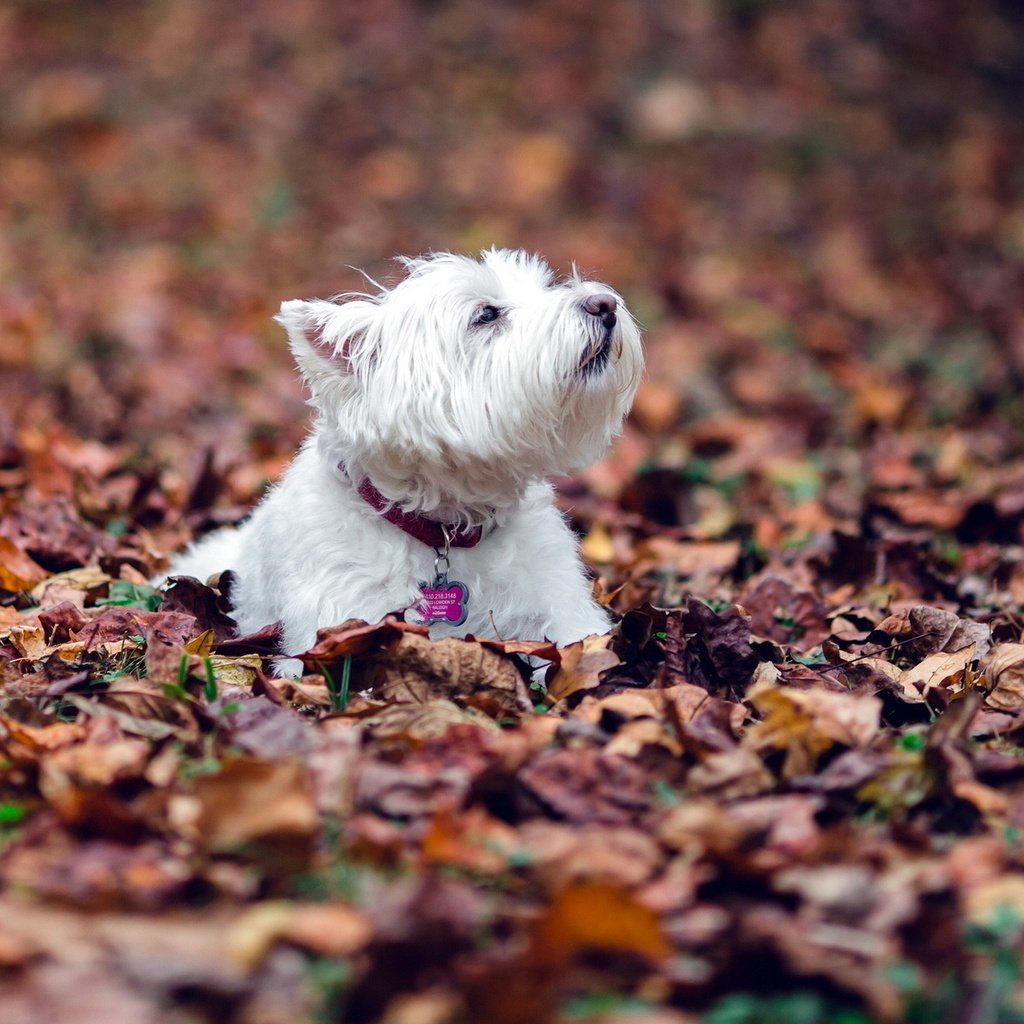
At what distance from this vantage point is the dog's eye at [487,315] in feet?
13.0

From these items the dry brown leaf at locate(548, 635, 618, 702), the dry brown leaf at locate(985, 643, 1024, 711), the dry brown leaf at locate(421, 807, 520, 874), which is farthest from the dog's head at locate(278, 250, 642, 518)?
the dry brown leaf at locate(421, 807, 520, 874)

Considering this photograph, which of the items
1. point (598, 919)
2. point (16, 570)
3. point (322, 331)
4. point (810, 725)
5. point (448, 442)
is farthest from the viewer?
point (16, 570)

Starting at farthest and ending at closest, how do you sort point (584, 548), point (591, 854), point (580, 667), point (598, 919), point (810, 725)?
point (584, 548), point (580, 667), point (810, 725), point (591, 854), point (598, 919)

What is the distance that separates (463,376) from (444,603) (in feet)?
2.07

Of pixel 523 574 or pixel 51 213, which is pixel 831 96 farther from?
pixel 523 574

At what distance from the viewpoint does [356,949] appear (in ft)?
7.27

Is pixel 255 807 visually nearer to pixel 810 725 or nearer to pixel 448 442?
pixel 810 725

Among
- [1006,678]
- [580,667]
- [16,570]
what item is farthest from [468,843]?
[16,570]

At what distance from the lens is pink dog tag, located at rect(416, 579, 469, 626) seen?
3.91 meters

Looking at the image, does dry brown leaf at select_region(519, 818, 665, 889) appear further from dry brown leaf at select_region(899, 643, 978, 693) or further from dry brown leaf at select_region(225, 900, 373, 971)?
dry brown leaf at select_region(899, 643, 978, 693)

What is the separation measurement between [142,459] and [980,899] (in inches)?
185

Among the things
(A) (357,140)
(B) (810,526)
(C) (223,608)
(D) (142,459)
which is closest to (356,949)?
(C) (223,608)

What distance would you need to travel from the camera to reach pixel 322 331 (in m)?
3.95

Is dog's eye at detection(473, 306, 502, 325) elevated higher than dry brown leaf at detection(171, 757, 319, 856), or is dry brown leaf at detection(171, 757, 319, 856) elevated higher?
dog's eye at detection(473, 306, 502, 325)
